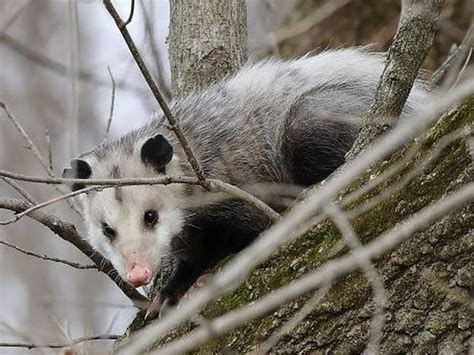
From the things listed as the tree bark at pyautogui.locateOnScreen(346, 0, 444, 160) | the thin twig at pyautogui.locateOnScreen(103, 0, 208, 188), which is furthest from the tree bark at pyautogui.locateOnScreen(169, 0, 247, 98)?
the thin twig at pyautogui.locateOnScreen(103, 0, 208, 188)

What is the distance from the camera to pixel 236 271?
4.72 feet

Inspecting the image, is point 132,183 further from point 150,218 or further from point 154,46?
point 154,46

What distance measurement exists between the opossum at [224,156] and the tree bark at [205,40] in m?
0.14

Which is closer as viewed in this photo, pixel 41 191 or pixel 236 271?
pixel 236 271

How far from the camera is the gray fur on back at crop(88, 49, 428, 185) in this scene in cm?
375

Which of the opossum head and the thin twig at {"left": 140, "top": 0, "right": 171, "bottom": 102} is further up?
the thin twig at {"left": 140, "top": 0, "right": 171, "bottom": 102}

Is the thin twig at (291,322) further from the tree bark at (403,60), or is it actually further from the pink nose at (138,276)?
the pink nose at (138,276)

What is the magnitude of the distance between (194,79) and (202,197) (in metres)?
0.70

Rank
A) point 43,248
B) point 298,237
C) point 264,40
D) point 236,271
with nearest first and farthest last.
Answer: point 236,271
point 298,237
point 264,40
point 43,248

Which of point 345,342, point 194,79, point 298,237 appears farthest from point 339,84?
point 345,342

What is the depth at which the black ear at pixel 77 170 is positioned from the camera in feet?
11.9

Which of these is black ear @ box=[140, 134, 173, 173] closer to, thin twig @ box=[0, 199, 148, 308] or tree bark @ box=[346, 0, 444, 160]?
thin twig @ box=[0, 199, 148, 308]

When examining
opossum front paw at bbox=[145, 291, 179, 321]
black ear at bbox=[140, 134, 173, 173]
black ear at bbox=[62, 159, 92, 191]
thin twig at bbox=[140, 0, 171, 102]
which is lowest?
opossum front paw at bbox=[145, 291, 179, 321]

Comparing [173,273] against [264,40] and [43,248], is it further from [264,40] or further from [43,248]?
[43,248]
